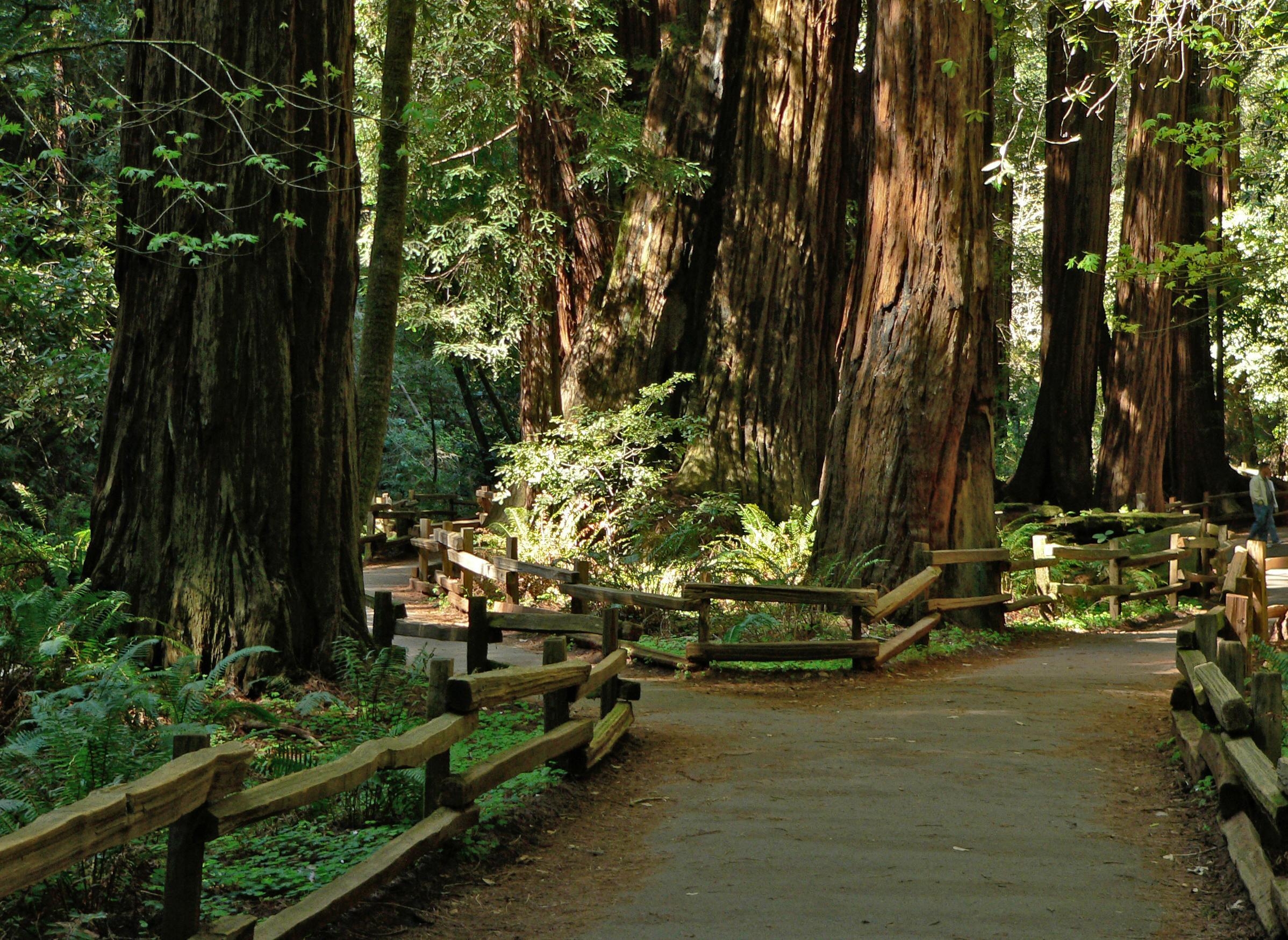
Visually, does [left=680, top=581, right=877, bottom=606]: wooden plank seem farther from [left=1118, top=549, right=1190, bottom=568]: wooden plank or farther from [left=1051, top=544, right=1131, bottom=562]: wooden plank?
[left=1118, top=549, right=1190, bottom=568]: wooden plank

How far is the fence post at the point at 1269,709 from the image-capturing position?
18.9ft

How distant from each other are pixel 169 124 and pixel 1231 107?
25.2 m

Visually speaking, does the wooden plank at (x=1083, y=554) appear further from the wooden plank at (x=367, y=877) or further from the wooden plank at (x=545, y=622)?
the wooden plank at (x=367, y=877)

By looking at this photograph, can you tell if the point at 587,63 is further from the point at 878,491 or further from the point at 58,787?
the point at 58,787

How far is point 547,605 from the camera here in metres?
16.3

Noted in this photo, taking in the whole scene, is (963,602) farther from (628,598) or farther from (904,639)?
(628,598)

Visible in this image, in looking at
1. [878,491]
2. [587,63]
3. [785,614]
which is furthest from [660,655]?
[587,63]

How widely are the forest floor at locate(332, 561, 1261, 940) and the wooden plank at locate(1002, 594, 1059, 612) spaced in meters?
5.86

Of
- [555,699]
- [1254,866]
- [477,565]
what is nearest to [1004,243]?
[477,565]

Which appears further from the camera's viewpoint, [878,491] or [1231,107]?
[1231,107]

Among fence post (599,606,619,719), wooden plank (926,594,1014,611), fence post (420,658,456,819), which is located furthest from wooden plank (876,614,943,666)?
fence post (420,658,456,819)

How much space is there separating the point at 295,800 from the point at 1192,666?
19.2 ft

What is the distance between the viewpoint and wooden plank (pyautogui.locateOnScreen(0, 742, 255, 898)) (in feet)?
10.6

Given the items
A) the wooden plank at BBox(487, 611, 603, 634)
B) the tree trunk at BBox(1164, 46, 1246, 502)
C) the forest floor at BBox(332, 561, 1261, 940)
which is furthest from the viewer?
the tree trunk at BBox(1164, 46, 1246, 502)
